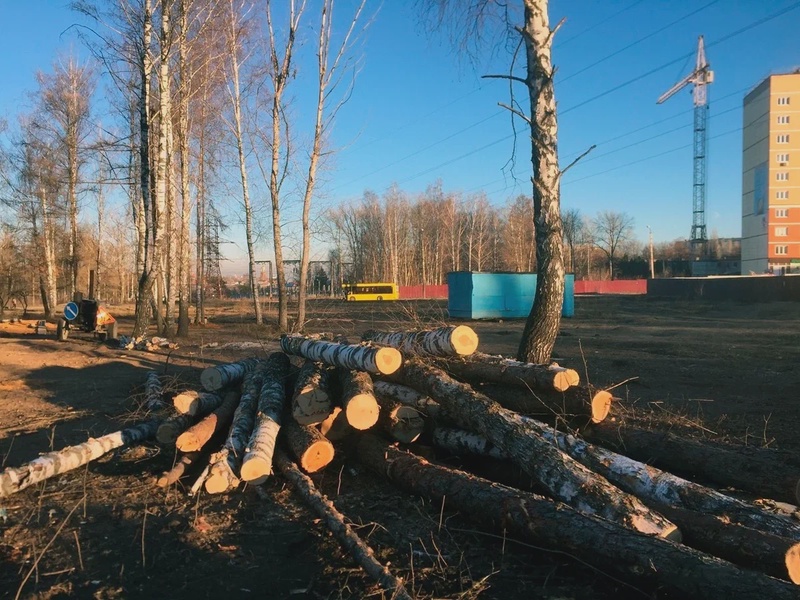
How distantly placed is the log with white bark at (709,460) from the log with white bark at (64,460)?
5.04 metres

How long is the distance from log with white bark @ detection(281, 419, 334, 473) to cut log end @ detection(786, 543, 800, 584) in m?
3.75

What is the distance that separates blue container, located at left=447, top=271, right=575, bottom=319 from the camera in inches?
1208

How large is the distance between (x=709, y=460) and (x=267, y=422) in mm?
4237

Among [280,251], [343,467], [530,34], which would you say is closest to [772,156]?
[280,251]

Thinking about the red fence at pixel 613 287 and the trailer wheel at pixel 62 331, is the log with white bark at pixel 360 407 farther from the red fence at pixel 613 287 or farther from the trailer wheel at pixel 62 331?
the red fence at pixel 613 287

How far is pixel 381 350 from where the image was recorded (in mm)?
6297

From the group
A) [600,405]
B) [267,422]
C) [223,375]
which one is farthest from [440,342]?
[223,375]

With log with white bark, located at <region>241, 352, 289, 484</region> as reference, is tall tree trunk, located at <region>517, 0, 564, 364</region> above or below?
above

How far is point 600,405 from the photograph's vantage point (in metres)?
5.89

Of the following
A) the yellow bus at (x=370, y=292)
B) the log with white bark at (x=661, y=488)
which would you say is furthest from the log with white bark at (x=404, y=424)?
the yellow bus at (x=370, y=292)

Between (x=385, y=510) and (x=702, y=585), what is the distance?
2629 mm

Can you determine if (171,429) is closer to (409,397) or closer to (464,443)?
(409,397)

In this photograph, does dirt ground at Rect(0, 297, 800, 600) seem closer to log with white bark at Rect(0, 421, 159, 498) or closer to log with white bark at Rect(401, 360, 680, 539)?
log with white bark at Rect(0, 421, 159, 498)

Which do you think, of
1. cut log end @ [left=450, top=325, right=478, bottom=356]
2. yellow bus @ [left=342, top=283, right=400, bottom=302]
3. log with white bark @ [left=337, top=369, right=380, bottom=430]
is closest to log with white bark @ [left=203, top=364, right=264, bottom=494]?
log with white bark @ [left=337, top=369, right=380, bottom=430]
